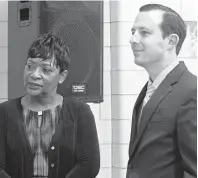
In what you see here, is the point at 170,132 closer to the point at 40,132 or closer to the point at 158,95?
the point at 158,95

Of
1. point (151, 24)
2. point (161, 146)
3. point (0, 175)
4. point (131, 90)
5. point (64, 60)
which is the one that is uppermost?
point (151, 24)

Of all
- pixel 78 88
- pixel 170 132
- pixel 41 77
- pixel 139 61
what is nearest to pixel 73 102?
pixel 78 88

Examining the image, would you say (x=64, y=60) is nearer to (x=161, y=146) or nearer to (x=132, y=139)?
(x=132, y=139)

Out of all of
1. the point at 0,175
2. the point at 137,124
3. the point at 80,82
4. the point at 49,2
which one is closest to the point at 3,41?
the point at 49,2

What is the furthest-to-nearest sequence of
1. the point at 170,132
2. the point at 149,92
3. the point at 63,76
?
the point at 63,76, the point at 149,92, the point at 170,132

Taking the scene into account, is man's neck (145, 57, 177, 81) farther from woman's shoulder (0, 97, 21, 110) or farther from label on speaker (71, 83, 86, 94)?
Result: woman's shoulder (0, 97, 21, 110)

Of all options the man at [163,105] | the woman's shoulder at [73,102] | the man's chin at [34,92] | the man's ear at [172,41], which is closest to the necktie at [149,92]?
the man at [163,105]

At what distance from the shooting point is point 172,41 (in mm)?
1531

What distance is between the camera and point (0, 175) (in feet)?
5.43

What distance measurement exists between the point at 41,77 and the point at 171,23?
49 centimetres

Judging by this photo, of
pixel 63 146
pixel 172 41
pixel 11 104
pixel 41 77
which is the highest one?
pixel 172 41

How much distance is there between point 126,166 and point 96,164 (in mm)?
119

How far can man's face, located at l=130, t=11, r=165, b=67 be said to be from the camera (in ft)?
5.03

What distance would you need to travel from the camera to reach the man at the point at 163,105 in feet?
4.79
